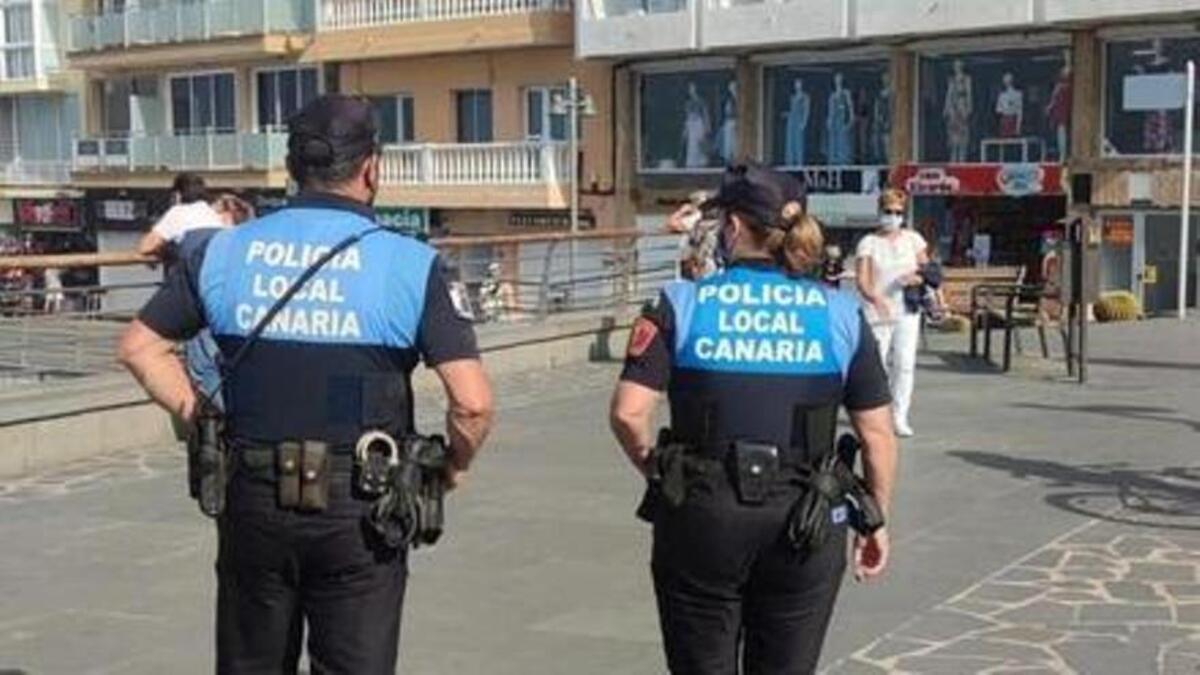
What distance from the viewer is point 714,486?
151 inches

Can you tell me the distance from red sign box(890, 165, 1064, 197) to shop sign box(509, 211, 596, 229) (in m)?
6.77

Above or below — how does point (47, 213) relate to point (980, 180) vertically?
below

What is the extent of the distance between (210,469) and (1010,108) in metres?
23.9

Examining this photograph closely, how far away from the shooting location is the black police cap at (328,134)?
3.65 meters

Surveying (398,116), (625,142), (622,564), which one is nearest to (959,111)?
(625,142)

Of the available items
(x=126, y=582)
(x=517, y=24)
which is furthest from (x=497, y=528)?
(x=517, y=24)

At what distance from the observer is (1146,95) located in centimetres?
2422

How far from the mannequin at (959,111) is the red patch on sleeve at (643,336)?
77.1 ft

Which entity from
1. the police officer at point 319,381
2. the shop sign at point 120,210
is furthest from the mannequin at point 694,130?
the police officer at point 319,381

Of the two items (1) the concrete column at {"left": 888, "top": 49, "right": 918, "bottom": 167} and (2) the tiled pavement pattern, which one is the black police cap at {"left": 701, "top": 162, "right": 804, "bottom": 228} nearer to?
(2) the tiled pavement pattern

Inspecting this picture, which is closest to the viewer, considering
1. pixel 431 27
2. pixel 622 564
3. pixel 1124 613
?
pixel 1124 613

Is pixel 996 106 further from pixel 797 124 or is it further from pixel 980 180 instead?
pixel 797 124

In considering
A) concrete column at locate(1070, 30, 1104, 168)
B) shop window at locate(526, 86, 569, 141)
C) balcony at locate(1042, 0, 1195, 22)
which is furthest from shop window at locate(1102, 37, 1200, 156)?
shop window at locate(526, 86, 569, 141)

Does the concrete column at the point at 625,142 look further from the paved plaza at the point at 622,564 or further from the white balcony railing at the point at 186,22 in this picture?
the paved plaza at the point at 622,564
